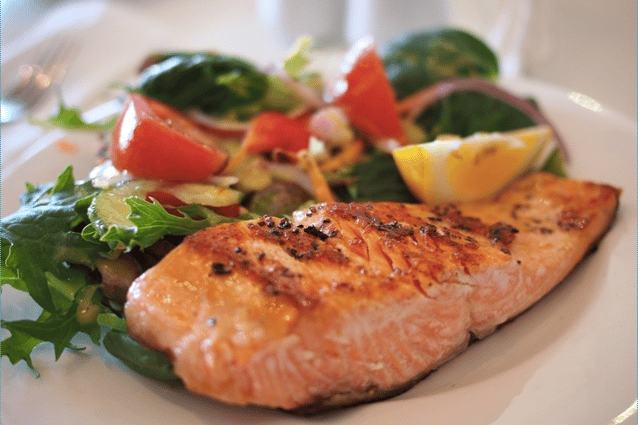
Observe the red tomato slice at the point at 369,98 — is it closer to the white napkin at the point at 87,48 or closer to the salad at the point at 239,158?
the salad at the point at 239,158

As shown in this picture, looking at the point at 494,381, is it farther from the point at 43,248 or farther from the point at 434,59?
the point at 434,59

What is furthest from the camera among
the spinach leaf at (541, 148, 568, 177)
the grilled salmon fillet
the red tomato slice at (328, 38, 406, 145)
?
the red tomato slice at (328, 38, 406, 145)

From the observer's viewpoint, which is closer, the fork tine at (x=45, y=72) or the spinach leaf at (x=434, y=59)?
the spinach leaf at (x=434, y=59)

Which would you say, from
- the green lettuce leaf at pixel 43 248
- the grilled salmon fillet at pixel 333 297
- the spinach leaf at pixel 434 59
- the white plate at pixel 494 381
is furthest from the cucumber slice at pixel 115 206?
the spinach leaf at pixel 434 59

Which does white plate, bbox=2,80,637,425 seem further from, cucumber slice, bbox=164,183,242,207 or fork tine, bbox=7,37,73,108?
fork tine, bbox=7,37,73,108

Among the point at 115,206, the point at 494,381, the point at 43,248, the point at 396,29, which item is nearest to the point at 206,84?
the point at 115,206

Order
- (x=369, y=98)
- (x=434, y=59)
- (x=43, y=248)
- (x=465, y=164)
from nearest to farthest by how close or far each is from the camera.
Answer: (x=43, y=248) → (x=465, y=164) → (x=369, y=98) → (x=434, y=59)

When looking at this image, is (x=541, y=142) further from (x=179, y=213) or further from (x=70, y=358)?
(x=70, y=358)

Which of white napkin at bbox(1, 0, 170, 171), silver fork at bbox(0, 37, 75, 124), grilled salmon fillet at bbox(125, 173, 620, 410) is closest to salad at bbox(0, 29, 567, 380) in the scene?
grilled salmon fillet at bbox(125, 173, 620, 410)
